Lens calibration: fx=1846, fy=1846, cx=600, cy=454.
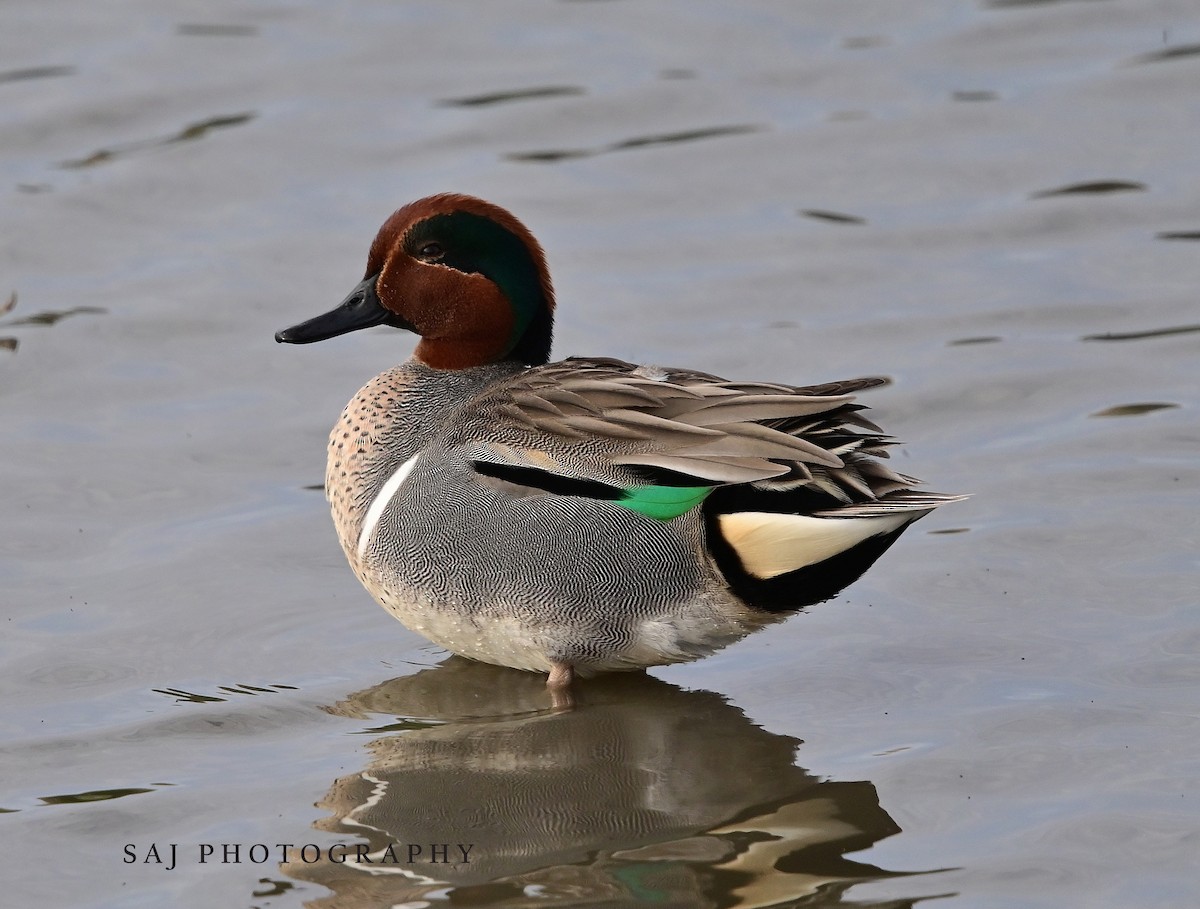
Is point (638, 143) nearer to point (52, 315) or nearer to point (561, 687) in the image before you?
point (52, 315)

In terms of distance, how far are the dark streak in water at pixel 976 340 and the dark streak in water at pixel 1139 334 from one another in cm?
37

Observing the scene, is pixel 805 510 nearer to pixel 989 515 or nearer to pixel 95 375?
pixel 989 515

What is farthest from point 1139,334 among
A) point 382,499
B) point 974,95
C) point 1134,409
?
point 382,499

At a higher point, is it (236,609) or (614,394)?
(614,394)

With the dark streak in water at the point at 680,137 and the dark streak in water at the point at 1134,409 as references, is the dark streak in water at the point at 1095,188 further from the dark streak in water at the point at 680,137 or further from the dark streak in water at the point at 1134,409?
the dark streak in water at the point at 1134,409

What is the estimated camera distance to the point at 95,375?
7.93m

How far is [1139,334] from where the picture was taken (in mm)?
8023

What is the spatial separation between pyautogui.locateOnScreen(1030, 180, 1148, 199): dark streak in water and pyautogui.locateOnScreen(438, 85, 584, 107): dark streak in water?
283cm

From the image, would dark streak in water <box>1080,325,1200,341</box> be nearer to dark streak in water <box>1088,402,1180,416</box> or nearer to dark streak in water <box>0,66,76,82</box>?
dark streak in water <box>1088,402,1180,416</box>

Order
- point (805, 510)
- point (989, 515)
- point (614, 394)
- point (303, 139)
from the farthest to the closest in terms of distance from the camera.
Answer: point (303, 139), point (989, 515), point (614, 394), point (805, 510)

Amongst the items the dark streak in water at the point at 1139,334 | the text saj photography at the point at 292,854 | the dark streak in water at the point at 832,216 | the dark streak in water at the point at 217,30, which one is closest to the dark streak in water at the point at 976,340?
the dark streak in water at the point at 1139,334

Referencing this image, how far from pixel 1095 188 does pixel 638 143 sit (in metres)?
2.47

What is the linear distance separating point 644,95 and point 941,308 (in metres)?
2.96

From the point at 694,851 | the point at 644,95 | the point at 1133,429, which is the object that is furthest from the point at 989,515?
the point at 644,95
